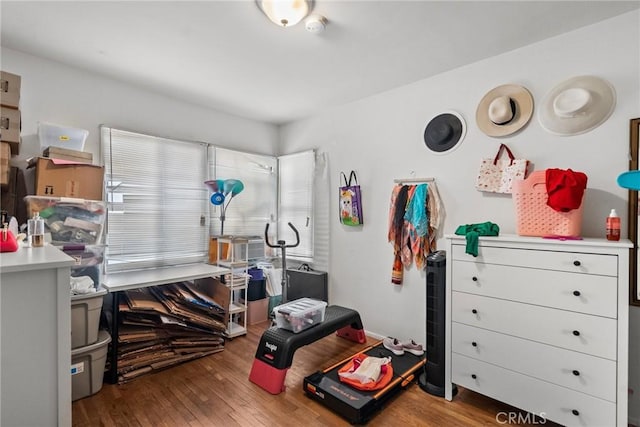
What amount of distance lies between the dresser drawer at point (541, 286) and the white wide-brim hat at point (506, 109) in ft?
3.67

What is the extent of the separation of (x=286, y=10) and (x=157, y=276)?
241 centimetres

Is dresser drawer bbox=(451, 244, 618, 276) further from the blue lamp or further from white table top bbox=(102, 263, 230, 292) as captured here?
the blue lamp

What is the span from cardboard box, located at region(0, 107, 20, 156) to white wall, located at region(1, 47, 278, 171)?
1.76ft

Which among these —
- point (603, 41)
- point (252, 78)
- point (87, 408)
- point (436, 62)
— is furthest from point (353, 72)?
point (87, 408)

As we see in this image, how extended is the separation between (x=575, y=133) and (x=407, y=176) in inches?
A: 50.5

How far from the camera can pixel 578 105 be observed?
2.00 m

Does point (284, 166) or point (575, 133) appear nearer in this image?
point (575, 133)

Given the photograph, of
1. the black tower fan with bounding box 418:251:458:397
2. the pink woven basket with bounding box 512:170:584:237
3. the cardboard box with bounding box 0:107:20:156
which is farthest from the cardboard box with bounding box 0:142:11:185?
the pink woven basket with bounding box 512:170:584:237

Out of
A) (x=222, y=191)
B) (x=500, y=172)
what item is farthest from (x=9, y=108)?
(x=500, y=172)

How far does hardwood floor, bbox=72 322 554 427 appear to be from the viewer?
1.93 m

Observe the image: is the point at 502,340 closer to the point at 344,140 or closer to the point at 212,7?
the point at 344,140

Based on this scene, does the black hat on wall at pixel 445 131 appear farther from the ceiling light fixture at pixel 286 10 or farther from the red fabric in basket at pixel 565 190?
the ceiling light fixture at pixel 286 10

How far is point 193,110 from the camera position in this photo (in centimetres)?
345

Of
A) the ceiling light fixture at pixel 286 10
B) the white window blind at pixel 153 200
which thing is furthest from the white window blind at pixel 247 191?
the ceiling light fixture at pixel 286 10
